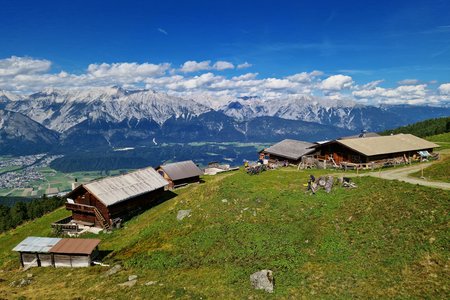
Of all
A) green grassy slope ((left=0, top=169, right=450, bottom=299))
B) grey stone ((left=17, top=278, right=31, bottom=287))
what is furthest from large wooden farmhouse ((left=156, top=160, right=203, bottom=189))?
grey stone ((left=17, top=278, right=31, bottom=287))

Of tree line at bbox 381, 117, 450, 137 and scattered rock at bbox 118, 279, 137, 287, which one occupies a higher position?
tree line at bbox 381, 117, 450, 137

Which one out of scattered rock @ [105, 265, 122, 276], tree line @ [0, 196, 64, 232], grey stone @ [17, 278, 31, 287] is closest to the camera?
scattered rock @ [105, 265, 122, 276]

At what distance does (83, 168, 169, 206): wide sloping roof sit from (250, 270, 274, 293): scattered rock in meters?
34.7

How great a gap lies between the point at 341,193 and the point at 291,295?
2126 cm

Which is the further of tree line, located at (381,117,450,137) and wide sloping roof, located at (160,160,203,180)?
tree line, located at (381,117,450,137)

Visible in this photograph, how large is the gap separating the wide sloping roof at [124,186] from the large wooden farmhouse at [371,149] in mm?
35123

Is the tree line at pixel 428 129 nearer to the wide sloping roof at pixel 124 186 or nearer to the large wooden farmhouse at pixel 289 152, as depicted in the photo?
the large wooden farmhouse at pixel 289 152

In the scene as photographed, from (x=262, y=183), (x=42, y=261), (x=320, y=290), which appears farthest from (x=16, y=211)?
(x=320, y=290)

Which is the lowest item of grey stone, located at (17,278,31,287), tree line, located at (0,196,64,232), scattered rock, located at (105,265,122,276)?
tree line, located at (0,196,64,232)

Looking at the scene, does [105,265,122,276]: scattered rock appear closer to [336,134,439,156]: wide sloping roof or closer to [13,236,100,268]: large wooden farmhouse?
[13,236,100,268]: large wooden farmhouse

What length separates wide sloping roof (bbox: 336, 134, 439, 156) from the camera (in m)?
65.1

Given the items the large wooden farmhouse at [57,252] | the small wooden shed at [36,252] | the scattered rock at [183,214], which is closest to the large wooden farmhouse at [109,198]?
the large wooden farmhouse at [57,252]

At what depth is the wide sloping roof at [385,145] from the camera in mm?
65125

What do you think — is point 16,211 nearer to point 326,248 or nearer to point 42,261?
point 42,261
